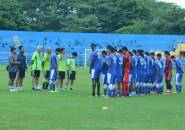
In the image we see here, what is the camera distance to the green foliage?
76.4 m

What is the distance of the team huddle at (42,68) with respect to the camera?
2642 centimetres

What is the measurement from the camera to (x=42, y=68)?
92.0 ft

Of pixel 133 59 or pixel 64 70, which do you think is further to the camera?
pixel 64 70

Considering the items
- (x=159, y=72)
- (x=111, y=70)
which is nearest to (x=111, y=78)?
(x=111, y=70)

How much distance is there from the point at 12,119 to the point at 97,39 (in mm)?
48934

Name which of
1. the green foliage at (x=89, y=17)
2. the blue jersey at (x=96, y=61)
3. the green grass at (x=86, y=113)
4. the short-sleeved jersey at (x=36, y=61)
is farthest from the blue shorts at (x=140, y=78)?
the green foliage at (x=89, y=17)

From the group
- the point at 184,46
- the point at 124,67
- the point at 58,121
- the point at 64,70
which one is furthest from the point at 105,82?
the point at 184,46

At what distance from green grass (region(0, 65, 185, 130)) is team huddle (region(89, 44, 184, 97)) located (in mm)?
1141

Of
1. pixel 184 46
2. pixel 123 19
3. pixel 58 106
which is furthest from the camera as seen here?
pixel 123 19

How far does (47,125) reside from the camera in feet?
47.8

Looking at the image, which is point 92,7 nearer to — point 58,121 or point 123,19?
point 123,19

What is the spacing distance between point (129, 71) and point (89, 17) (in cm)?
5678

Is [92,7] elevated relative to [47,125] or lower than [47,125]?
elevated

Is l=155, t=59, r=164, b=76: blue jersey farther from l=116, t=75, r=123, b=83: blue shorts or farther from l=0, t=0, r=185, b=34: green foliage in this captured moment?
l=0, t=0, r=185, b=34: green foliage
